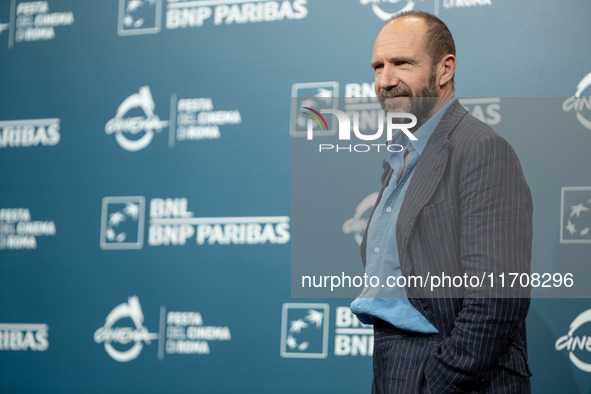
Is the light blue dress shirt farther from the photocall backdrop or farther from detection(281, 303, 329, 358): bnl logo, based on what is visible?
detection(281, 303, 329, 358): bnl logo

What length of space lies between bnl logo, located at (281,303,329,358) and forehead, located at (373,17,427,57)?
149 cm

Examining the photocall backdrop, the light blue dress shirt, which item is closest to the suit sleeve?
the light blue dress shirt

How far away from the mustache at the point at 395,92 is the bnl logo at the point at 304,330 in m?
1.41

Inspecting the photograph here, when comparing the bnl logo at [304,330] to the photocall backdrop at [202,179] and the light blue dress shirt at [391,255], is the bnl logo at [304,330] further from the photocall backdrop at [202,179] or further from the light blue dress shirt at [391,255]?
the light blue dress shirt at [391,255]

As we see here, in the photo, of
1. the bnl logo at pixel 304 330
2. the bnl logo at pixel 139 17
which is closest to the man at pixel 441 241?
the bnl logo at pixel 304 330

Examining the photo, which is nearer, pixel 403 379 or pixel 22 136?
pixel 403 379

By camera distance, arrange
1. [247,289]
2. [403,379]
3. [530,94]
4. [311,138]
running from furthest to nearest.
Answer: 1. [247,289]
2. [530,94]
3. [311,138]
4. [403,379]

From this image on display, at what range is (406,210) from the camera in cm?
171

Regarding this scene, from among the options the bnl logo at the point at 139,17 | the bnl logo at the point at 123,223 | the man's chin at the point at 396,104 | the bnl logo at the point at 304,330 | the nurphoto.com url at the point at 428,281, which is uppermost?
the bnl logo at the point at 139,17

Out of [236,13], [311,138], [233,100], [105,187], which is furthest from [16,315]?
[311,138]

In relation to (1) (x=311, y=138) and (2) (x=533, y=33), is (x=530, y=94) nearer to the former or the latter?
(2) (x=533, y=33)

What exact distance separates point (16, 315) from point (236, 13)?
Answer: 187 cm

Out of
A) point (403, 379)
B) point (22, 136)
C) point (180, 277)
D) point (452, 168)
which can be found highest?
point (22, 136)

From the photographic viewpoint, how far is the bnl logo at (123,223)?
11.1ft
